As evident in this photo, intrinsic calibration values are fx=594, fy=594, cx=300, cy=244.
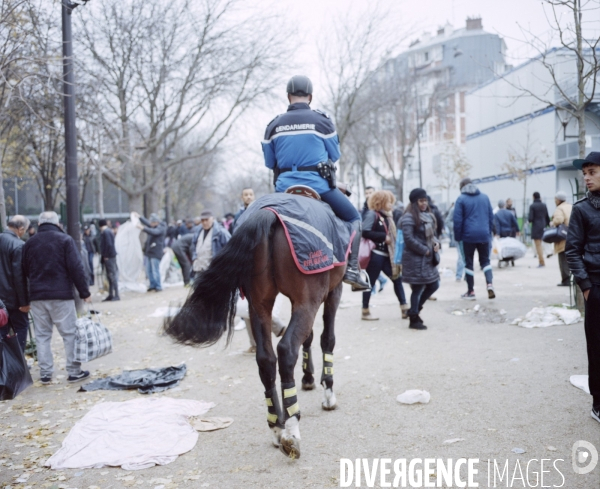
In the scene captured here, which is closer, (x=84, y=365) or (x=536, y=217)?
(x=84, y=365)

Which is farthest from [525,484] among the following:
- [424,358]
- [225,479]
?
[424,358]

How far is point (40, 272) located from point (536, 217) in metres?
15.2

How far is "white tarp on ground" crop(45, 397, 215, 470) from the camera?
4617mm

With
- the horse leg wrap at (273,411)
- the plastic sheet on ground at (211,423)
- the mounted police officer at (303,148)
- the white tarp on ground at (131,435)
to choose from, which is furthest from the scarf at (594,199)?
the white tarp on ground at (131,435)

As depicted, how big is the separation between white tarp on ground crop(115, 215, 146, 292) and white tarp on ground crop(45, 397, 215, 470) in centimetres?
1249

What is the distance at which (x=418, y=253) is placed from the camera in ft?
29.8

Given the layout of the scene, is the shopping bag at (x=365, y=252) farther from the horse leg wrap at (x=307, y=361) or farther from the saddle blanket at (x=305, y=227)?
the saddle blanket at (x=305, y=227)

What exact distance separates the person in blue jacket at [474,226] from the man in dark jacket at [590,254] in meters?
6.14

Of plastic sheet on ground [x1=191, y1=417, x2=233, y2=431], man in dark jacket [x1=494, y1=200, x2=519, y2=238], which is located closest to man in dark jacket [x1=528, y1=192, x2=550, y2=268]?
man in dark jacket [x1=494, y1=200, x2=519, y2=238]

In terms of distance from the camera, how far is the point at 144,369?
25.1 feet

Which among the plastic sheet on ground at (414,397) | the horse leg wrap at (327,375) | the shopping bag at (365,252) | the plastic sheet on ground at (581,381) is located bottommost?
the plastic sheet on ground at (414,397)

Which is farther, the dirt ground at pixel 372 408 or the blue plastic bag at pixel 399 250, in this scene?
the blue plastic bag at pixel 399 250

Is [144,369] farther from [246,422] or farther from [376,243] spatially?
[376,243]

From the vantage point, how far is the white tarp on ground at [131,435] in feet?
15.1
